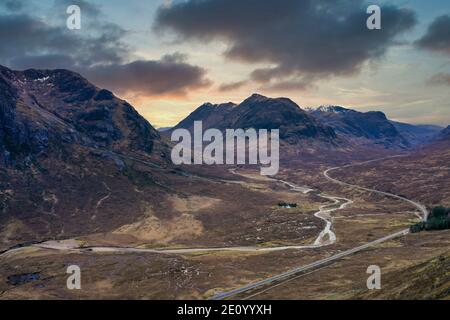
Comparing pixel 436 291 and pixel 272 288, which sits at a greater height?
pixel 436 291

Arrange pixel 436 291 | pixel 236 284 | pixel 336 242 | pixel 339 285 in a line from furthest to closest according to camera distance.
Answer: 1. pixel 336 242
2. pixel 236 284
3. pixel 339 285
4. pixel 436 291

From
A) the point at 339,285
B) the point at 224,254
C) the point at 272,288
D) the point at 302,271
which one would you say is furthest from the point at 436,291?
the point at 224,254
